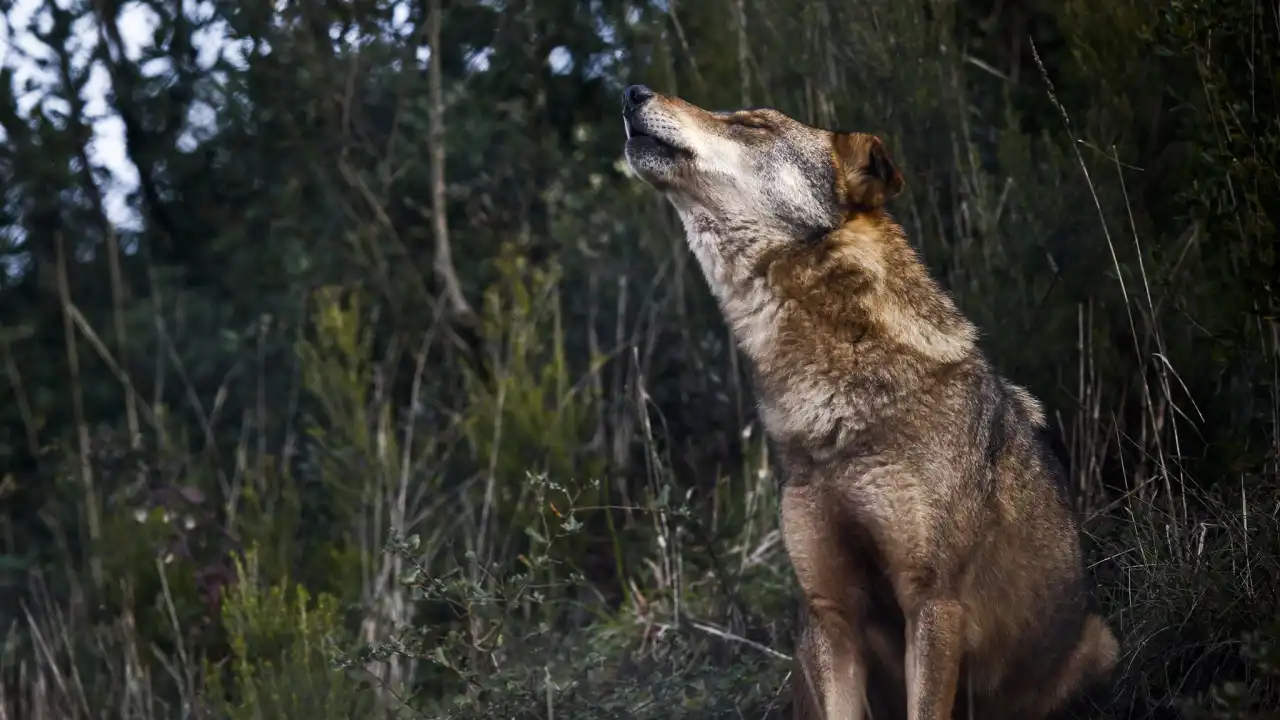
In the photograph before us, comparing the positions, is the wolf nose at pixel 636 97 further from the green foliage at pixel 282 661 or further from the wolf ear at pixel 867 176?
the green foliage at pixel 282 661

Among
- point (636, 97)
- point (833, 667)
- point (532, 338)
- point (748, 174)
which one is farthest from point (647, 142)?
point (532, 338)

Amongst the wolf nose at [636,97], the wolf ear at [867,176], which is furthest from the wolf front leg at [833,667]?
the wolf nose at [636,97]

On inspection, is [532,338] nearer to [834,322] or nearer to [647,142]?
[647,142]

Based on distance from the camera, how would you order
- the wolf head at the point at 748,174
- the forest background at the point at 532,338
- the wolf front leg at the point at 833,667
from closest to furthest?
the wolf front leg at the point at 833,667 → the wolf head at the point at 748,174 → the forest background at the point at 532,338

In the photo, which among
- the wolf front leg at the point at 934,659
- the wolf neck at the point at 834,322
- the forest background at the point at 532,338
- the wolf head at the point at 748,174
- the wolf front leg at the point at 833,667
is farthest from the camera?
the forest background at the point at 532,338

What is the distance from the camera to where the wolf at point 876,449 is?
11.5ft

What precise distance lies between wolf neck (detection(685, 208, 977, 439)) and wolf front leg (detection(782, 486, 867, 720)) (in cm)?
23

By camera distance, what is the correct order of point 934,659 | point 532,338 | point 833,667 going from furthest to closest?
point 532,338 < point 833,667 < point 934,659

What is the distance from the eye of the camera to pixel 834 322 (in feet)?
12.1

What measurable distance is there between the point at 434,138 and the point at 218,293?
1.92 meters

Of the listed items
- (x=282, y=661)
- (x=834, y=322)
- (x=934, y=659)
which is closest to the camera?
(x=934, y=659)

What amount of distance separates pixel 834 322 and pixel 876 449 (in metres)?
0.35

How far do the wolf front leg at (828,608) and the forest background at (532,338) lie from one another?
2.50 ft

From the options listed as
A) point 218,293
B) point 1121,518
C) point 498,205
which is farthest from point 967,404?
point 218,293
